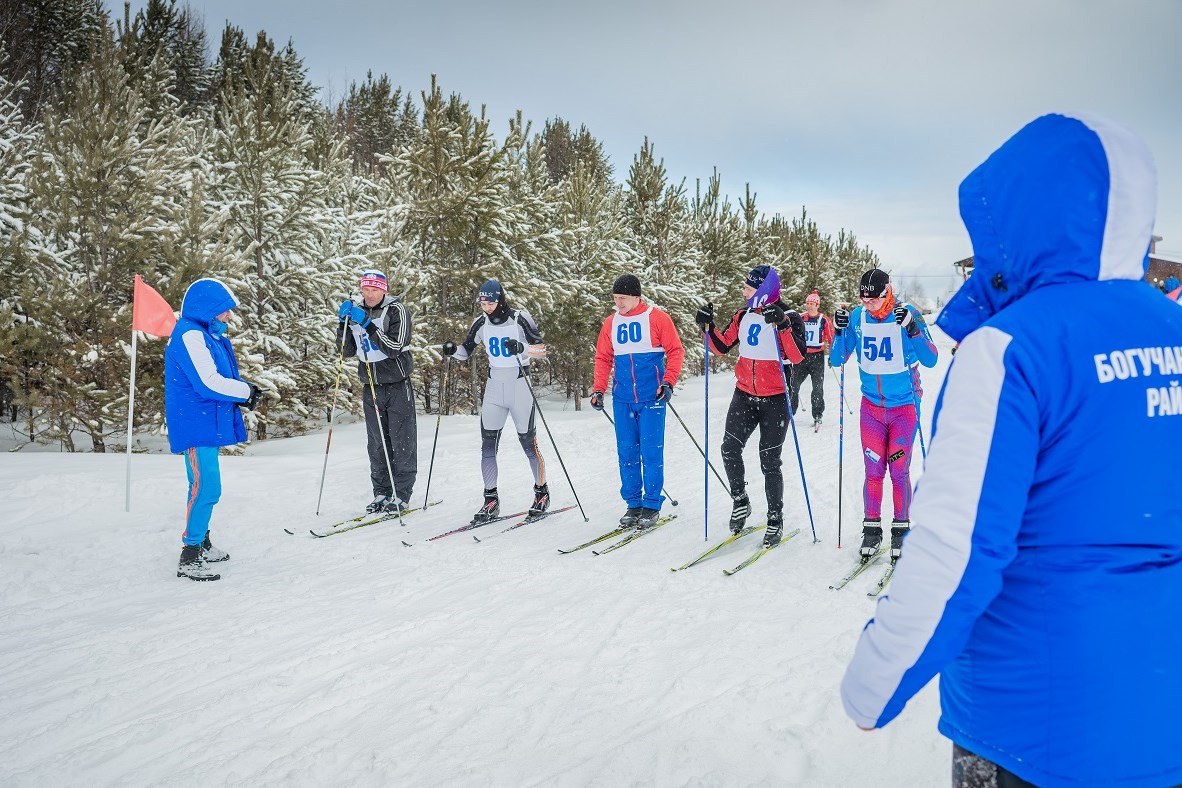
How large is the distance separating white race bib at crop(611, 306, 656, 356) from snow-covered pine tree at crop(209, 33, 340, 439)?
791 cm

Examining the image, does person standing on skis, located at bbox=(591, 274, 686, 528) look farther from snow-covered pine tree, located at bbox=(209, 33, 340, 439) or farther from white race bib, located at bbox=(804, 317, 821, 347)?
snow-covered pine tree, located at bbox=(209, 33, 340, 439)

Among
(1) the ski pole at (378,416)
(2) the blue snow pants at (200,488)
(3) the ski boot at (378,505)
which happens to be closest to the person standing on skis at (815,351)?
(1) the ski pole at (378,416)

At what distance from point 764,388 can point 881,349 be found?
0.97 metres

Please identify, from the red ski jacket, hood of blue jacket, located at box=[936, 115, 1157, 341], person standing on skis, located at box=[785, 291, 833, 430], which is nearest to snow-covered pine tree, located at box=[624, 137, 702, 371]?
person standing on skis, located at box=[785, 291, 833, 430]

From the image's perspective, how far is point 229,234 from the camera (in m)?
12.0

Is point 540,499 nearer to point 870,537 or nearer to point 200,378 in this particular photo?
point 870,537

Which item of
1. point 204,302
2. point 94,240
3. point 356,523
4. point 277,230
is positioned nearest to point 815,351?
point 356,523

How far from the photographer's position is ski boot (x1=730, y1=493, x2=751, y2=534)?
6.04 meters

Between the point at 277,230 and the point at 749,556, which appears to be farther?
the point at 277,230

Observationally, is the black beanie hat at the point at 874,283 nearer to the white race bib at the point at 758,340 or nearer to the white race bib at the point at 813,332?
the white race bib at the point at 758,340

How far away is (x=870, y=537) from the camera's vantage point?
5.34 meters

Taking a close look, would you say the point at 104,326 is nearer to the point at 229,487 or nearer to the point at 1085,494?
the point at 229,487

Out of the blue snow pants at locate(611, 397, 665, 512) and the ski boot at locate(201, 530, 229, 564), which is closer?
the ski boot at locate(201, 530, 229, 564)

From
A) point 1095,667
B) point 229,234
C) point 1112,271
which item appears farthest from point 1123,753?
point 229,234
